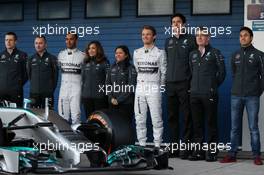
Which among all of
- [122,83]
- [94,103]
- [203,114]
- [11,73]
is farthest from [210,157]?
[11,73]

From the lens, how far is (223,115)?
12039 millimetres

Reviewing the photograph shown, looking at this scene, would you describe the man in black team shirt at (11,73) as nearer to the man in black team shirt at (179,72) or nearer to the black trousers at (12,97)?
the black trousers at (12,97)

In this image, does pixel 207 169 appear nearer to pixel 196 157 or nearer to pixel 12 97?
pixel 196 157

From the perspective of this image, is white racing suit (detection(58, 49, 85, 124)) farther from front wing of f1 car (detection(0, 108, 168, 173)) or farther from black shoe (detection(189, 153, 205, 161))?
front wing of f1 car (detection(0, 108, 168, 173))

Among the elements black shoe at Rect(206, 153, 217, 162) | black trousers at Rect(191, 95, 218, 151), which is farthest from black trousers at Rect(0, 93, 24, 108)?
black shoe at Rect(206, 153, 217, 162)

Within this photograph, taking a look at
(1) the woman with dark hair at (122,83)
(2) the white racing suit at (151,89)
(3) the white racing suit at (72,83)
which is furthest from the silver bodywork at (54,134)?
(3) the white racing suit at (72,83)

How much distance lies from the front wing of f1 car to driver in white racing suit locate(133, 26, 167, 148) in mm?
2045

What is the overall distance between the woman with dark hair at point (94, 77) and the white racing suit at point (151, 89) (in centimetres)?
71

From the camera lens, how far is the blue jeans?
35.2 ft

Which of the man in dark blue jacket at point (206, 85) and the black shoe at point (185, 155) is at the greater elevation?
the man in dark blue jacket at point (206, 85)

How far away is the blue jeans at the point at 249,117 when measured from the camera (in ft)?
35.2

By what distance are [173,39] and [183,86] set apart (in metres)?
0.82

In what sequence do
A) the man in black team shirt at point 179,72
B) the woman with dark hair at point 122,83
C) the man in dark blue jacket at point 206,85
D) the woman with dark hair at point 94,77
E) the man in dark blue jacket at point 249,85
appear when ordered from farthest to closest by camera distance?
the woman with dark hair at point 94,77, the woman with dark hair at point 122,83, the man in black team shirt at point 179,72, the man in dark blue jacket at point 206,85, the man in dark blue jacket at point 249,85

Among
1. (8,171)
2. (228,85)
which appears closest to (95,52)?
(228,85)
